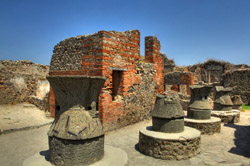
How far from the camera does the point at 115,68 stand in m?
6.81

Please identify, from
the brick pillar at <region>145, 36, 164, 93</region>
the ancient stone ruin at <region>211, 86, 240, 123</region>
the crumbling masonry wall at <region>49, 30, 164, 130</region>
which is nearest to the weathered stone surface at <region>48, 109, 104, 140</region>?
the crumbling masonry wall at <region>49, 30, 164, 130</region>

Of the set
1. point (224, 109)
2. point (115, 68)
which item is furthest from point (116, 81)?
point (224, 109)

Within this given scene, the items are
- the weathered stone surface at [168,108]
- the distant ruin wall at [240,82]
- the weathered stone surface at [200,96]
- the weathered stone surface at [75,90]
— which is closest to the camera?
the weathered stone surface at [75,90]

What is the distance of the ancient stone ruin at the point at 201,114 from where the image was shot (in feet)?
21.5

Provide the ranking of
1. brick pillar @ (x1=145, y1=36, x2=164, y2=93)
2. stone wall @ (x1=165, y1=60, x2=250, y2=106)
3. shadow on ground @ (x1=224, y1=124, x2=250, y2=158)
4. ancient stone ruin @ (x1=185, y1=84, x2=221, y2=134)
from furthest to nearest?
stone wall @ (x1=165, y1=60, x2=250, y2=106) < brick pillar @ (x1=145, y1=36, x2=164, y2=93) < ancient stone ruin @ (x1=185, y1=84, x2=221, y2=134) < shadow on ground @ (x1=224, y1=124, x2=250, y2=158)

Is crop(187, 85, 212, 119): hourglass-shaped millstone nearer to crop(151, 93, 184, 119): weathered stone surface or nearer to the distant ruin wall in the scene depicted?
crop(151, 93, 184, 119): weathered stone surface

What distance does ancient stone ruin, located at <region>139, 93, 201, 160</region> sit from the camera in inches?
173

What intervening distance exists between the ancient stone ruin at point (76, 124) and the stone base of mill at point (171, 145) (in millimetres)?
2076

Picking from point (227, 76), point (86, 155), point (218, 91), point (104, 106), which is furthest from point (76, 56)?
point (227, 76)

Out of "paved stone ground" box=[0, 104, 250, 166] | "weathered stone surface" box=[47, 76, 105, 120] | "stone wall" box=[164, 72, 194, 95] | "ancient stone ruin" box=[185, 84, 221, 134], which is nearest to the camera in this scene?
"weathered stone surface" box=[47, 76, 105, 120]

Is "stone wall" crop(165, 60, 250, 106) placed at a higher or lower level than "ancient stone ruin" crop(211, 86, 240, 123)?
higher

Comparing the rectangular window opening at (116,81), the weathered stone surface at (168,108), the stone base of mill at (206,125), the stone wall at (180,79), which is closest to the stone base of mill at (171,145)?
the weathered stone surface at (168,108)

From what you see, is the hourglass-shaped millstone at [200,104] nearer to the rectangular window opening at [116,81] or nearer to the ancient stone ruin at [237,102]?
the rectangular window opening at [116,81]

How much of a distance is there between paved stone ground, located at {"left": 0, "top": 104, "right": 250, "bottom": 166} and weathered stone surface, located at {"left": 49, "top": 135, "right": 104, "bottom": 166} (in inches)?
26.6
